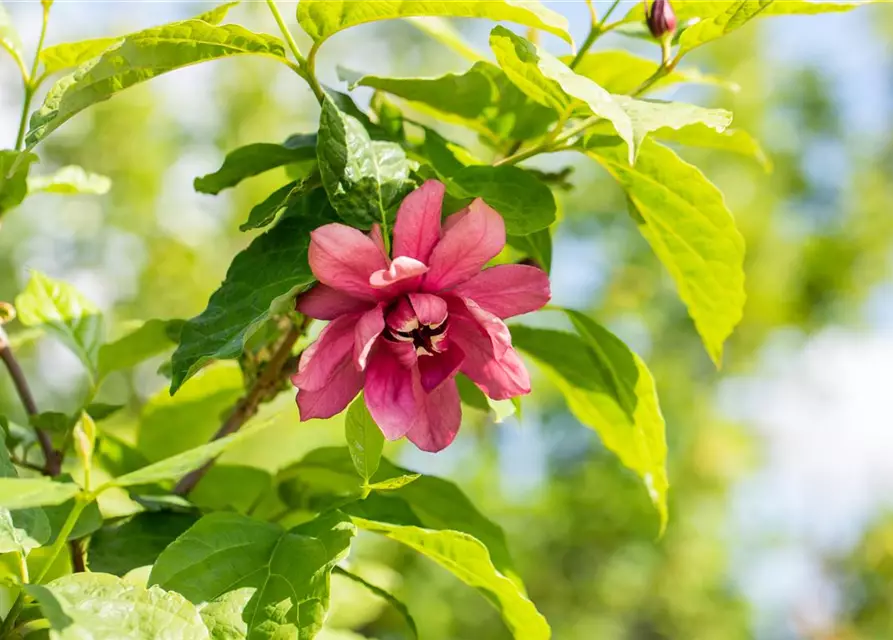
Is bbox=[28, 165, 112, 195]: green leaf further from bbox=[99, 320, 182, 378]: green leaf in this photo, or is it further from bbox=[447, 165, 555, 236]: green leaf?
bbox=[447, 165, 555, 236]: green leaf

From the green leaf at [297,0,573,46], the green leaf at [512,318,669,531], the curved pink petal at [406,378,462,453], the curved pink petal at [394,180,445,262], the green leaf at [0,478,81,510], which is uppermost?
the green leaf at [297,0,573,46]

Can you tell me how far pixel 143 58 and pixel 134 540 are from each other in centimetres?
30

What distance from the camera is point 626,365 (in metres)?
0.67

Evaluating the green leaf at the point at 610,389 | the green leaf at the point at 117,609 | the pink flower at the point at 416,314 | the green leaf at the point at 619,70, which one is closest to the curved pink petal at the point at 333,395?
the pink flower at the point at 416,314

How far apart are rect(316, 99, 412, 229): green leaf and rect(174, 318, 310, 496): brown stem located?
0.49ft

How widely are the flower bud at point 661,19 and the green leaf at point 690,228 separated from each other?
83 millimetres

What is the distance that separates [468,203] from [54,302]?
0.39m

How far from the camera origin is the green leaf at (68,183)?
74 cm

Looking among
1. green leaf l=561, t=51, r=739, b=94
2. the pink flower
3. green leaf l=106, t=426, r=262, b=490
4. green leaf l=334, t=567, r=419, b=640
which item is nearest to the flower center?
the pink flower

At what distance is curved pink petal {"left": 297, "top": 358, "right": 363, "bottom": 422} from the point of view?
511mm

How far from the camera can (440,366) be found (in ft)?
1.73

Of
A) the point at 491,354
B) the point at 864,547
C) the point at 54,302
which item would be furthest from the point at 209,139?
the point at 491,354

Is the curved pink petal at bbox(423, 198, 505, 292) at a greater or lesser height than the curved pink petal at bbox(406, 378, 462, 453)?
greater

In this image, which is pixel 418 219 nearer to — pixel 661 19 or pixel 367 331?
pixel 367 331
